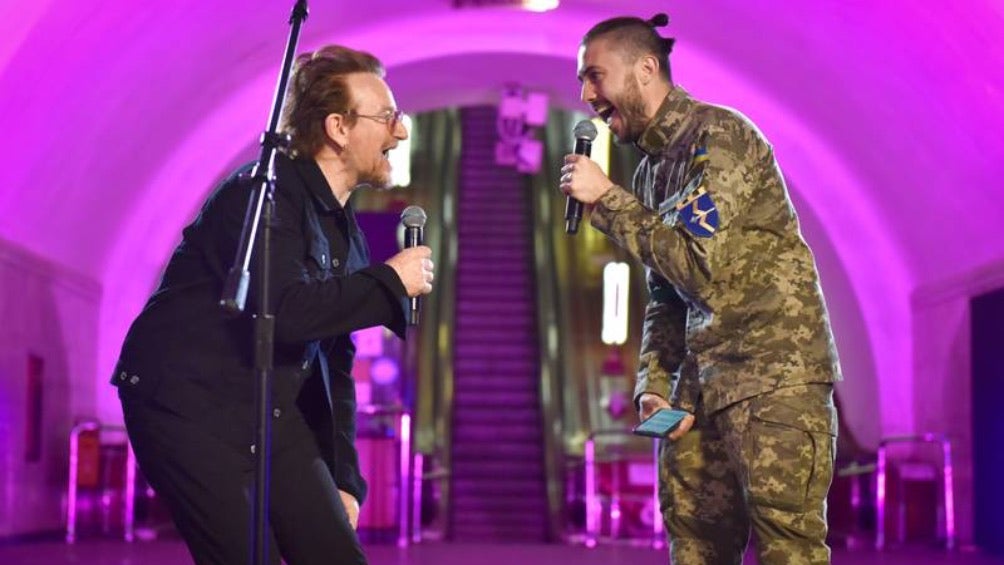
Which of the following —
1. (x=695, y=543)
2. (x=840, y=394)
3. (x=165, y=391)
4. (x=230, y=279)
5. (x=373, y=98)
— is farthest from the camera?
(x=840, y=394)

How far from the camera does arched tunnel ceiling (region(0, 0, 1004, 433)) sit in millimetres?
9078

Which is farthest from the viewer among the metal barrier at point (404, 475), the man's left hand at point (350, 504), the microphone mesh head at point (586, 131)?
the metal barrier at point (404, 475)

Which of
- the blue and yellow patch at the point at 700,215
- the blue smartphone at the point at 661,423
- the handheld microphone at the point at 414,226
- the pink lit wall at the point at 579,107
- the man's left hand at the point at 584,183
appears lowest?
the blue smartphone at the point at 661,423

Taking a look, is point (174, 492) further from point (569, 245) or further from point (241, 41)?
point (569, 245)

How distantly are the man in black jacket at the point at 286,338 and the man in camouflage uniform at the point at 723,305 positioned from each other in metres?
0.65

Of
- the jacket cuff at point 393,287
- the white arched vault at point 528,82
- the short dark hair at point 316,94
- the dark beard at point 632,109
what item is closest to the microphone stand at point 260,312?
the jacket cuff at point 393,287

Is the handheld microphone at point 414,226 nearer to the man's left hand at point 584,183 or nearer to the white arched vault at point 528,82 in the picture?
the man's left hand at point 584,183

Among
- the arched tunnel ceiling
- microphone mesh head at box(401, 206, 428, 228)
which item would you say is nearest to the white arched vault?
the arched tunnel ceiling

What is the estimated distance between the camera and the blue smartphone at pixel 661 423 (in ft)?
12.1

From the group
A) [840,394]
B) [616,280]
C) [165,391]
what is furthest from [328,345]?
[616,280]

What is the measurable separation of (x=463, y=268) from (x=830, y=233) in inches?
244

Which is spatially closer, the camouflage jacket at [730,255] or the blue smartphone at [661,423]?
the camouflage jacket at [730,255]

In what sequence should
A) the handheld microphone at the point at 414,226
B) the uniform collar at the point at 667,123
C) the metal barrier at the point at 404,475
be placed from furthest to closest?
1. the metal barrier at the point at 404,475
2. the uniform collar at the point at 667,123
3. the handheld microphone at the point at 414,226

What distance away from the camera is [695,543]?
3.83 meters
